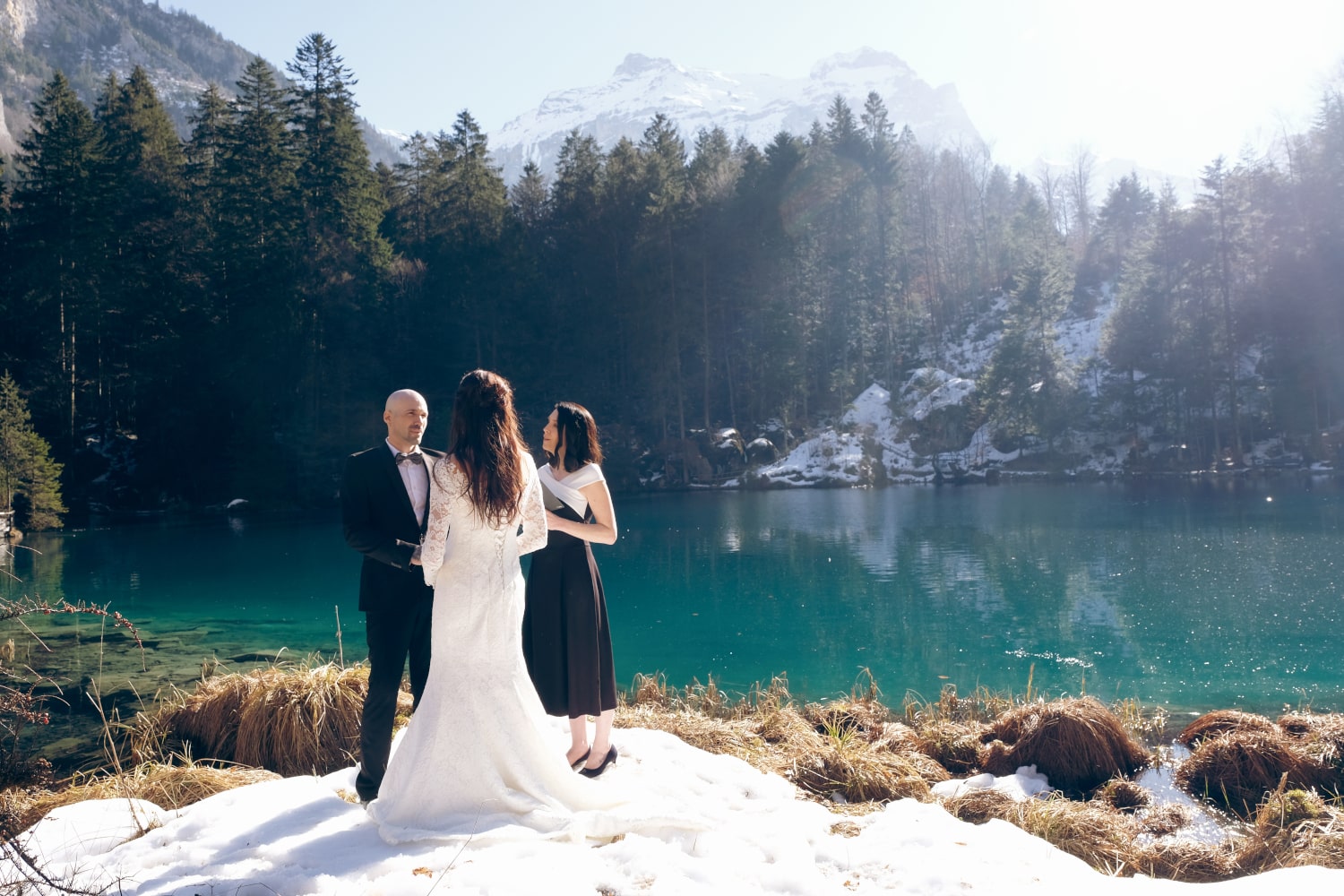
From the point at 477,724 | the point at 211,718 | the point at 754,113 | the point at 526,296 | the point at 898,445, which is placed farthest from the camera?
the point at 754,113

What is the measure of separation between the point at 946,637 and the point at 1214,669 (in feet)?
10.5

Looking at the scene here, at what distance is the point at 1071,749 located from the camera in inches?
237

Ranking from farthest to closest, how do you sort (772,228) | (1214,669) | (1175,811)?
(772,228) → (1214,669) → (1175,811)

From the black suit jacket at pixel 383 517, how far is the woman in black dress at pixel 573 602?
72cm

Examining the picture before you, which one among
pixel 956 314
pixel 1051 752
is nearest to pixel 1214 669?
pixel 1051 752

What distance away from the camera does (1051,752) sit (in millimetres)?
6008

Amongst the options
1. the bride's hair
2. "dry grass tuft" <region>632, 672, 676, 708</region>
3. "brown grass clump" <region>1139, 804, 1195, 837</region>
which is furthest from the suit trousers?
"brown grass clump" <region>1139, 804, 1195, 837</region>

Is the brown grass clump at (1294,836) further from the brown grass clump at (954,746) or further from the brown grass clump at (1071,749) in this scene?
the brown grass clump at (954,746)

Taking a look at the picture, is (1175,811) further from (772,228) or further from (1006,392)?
(772,228)

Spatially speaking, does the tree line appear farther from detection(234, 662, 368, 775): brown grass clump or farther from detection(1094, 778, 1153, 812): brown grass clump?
detection(1094, 778, 1153, 812): brown grass clump

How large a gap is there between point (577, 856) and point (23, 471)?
28.6 meters

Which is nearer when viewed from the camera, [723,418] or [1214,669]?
[1214,669]

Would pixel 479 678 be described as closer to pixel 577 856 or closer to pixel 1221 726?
pixel 577 856

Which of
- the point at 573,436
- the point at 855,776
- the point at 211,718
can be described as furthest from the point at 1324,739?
the point at 211,718
